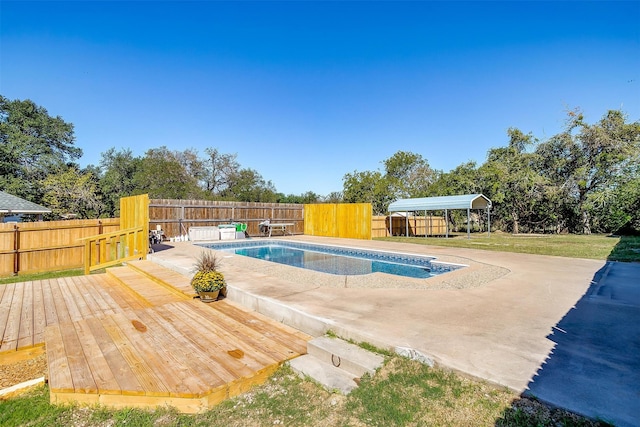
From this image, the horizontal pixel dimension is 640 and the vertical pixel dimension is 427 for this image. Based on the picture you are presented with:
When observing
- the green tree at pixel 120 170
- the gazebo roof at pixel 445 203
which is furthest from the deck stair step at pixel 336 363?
the green tree at pixel 120 170

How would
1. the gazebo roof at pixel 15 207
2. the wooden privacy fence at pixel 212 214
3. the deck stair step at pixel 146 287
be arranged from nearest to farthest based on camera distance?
the deck stair step at pixel 146 287 < the gazebo roof at pixel 15 207 < the wooden privacy fence at pixel 212 214

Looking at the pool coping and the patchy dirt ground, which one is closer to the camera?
the patchy dirt ground

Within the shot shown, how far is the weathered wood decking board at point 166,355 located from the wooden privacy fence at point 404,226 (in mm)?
12983

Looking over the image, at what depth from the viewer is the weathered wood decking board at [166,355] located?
7.50 feet

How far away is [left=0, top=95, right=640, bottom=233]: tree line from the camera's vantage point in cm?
1636

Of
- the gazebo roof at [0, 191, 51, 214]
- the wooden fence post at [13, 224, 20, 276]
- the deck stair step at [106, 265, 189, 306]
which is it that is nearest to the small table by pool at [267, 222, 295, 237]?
the deck stair step at [106, 265, 189, 306]

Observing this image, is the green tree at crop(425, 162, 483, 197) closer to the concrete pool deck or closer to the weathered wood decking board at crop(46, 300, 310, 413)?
the concrete pool deck

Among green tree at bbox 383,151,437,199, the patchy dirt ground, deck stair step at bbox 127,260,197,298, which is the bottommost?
the patchy dirt ground

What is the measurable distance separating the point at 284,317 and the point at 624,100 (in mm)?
22831

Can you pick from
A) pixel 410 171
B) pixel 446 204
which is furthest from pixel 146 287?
pixel 410 171

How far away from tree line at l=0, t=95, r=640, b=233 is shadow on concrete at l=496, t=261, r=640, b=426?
16238 mm

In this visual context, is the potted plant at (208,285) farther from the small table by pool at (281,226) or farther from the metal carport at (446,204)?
the metal carport at (446,204)

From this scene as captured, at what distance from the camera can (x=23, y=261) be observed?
763 centimetres

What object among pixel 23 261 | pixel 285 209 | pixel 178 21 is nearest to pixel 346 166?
pixel 285 209
